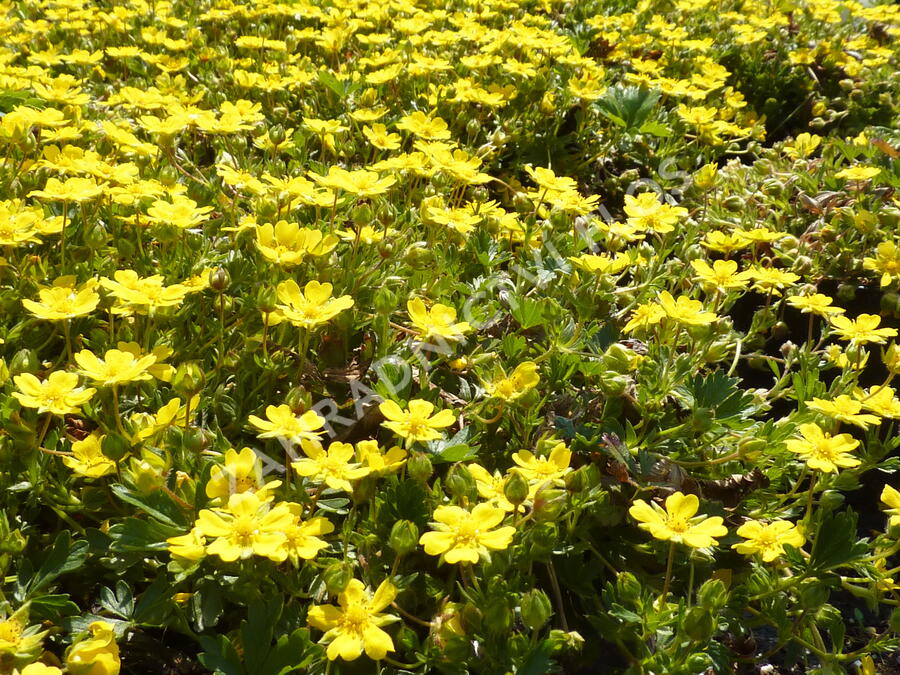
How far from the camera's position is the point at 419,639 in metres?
1.48

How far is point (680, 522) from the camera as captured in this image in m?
1.49

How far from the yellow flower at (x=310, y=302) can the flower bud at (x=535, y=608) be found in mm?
717

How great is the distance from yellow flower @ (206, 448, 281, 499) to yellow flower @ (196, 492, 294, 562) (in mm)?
60

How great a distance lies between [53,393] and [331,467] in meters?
0.58

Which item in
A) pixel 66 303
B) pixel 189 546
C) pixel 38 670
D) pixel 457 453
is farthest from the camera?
pixel 66 303

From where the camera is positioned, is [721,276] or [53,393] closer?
[53,393]

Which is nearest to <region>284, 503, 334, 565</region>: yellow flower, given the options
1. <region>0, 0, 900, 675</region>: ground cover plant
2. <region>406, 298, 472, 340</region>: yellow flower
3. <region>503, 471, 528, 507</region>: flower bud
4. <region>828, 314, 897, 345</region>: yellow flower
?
<region>0, 0, 900, 675</region>: ground cover plant

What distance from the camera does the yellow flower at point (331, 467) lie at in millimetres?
1401

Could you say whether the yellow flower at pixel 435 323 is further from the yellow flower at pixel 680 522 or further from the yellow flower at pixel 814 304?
the yellow flower at pixel 814 304

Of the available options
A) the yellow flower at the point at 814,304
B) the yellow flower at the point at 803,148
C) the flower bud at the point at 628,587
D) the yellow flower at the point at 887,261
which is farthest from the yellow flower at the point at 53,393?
the yellow flower at the point at 803,148

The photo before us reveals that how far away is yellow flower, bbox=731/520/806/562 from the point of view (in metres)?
1.52

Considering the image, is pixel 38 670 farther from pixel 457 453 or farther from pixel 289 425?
pixel 457 453

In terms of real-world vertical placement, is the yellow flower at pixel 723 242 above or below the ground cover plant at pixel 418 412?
above

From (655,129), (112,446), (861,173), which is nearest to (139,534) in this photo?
(112,446)
